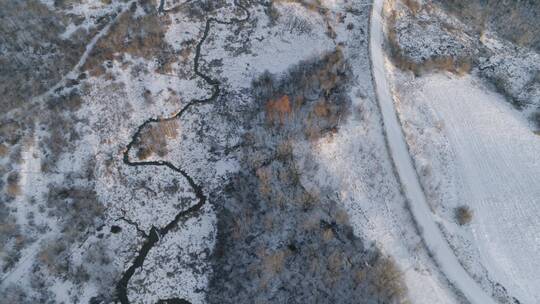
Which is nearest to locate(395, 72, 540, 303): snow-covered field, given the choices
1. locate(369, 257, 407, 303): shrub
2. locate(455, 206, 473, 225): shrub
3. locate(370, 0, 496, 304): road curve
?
locate(455, 206, 473, 225): shrub

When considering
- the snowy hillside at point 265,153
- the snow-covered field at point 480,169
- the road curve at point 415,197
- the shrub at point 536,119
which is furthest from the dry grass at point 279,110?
the shrub at point 536,119

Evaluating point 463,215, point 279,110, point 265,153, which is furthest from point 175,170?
point 463,215

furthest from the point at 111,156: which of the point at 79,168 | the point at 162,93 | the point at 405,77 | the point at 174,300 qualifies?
the point at 405,77

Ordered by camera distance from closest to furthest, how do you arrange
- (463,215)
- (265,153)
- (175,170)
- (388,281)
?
1. (388,281)
2. (463,215)
3. (175,170)
4. (265,153)

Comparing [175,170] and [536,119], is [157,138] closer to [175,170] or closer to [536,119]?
[175,170]

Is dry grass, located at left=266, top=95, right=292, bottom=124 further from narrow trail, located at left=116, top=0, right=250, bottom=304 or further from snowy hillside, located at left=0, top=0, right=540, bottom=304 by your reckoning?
narrow trail, located at left=116, top=0, right=250, bottom=304

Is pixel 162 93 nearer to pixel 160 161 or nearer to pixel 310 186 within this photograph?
pixel 160 161
